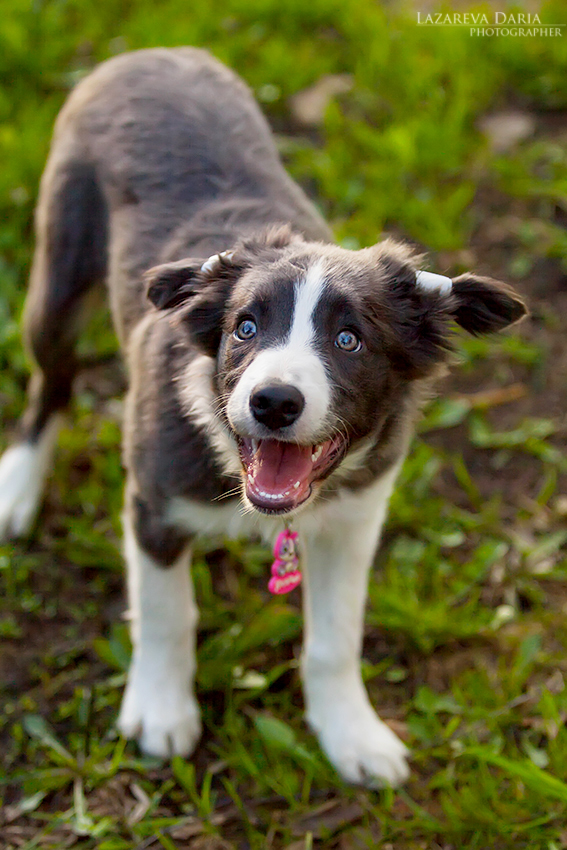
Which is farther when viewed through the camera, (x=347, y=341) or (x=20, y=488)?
(x=20, y=488)

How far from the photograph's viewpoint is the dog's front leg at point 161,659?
10.3 ft

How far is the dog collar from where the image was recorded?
2.57 m

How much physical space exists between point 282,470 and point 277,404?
294 millimetres

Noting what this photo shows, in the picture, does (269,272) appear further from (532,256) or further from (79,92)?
(532,256)

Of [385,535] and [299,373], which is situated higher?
[299,373]

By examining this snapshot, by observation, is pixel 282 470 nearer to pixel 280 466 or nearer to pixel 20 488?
pixel 280 466

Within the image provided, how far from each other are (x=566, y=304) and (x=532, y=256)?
0.35m

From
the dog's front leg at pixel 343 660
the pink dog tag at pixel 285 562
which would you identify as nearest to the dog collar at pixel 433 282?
the dog's front leg at pixel 343 660

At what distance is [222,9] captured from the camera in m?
6.11

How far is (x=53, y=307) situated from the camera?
12.4ft

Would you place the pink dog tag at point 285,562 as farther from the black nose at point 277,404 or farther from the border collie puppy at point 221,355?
the black nose at point 277,404

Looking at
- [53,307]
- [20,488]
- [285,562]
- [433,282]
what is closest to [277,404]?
[433,282]

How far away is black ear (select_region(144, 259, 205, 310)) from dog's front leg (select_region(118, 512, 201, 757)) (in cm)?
80

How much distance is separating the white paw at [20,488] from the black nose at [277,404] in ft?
6.52
